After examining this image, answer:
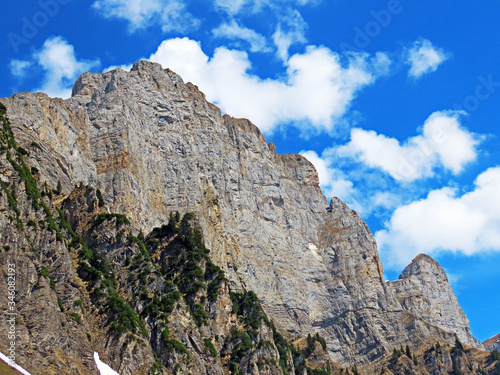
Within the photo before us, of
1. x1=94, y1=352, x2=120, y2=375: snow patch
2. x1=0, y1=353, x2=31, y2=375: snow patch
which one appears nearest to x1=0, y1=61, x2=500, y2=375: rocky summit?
x1=0, y1=353, x2=31, y2=375: snow patch

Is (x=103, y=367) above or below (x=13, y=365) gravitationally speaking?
above

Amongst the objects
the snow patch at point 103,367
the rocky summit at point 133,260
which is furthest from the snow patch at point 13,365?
the snow patch at point 103,367

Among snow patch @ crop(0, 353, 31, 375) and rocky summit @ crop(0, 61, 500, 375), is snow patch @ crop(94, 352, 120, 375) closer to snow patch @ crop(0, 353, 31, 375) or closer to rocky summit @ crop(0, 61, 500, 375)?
rocky summit @ crop(0, 61, 500, 375)

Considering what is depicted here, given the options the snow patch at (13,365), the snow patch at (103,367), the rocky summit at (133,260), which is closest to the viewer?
the snow patch at (13,365)

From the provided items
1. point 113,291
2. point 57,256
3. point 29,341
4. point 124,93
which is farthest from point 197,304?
point 124,93

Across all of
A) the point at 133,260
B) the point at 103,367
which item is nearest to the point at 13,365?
the point at 103,367

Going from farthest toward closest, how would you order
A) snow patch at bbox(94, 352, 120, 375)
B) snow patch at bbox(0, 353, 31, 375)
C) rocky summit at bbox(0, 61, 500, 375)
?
rocky summit at bbox(0, 61, 500, 375) → snow patch at bbox(94, 352, 120, 375) → snow patch at bbox(0, 353, 31, 375)

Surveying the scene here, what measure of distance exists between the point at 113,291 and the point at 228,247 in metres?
80.0

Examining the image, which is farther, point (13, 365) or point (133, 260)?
point (133, 260)

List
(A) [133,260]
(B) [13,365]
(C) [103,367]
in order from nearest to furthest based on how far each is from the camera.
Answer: (B) [13,365] → (C) [103,367] → (A) [133,260]

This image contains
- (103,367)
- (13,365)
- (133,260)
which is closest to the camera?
(13,365)

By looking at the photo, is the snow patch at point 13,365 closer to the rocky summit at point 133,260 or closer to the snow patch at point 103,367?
the rocky summit at point 133,260

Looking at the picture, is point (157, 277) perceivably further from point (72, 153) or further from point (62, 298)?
point (72, 153)

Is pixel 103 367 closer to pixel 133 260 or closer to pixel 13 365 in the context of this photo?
pixel 13 365
